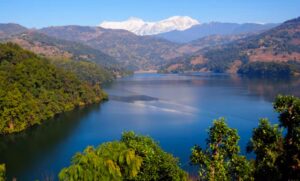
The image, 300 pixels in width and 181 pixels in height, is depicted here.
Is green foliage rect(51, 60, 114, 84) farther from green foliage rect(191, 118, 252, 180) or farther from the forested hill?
green foliage rect(191, 118, 252, 180)

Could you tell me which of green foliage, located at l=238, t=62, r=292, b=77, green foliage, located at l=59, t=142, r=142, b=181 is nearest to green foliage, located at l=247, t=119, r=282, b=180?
green foliage, located at l=59, t=142, r=142, b=181

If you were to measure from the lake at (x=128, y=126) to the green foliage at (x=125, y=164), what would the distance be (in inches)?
581

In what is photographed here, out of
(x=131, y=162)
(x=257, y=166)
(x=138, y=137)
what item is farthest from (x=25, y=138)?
(x=257, y=166)

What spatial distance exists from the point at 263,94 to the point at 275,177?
309 feet

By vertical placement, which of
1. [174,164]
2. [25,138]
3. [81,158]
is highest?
[81,158]

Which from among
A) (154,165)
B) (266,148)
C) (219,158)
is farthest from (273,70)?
(266,148)

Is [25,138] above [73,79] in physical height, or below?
below

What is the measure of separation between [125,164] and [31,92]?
55.3m

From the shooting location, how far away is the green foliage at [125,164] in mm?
20766

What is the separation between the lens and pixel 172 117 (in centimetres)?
7269

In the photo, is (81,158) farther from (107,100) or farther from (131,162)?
(107,100)

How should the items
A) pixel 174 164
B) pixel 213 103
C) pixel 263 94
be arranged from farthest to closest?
pixel 263 94 → pixel 213 103 → pixel 174 164

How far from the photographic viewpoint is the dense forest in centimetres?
1803

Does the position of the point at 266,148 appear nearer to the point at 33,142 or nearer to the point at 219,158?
the point at 219,158
